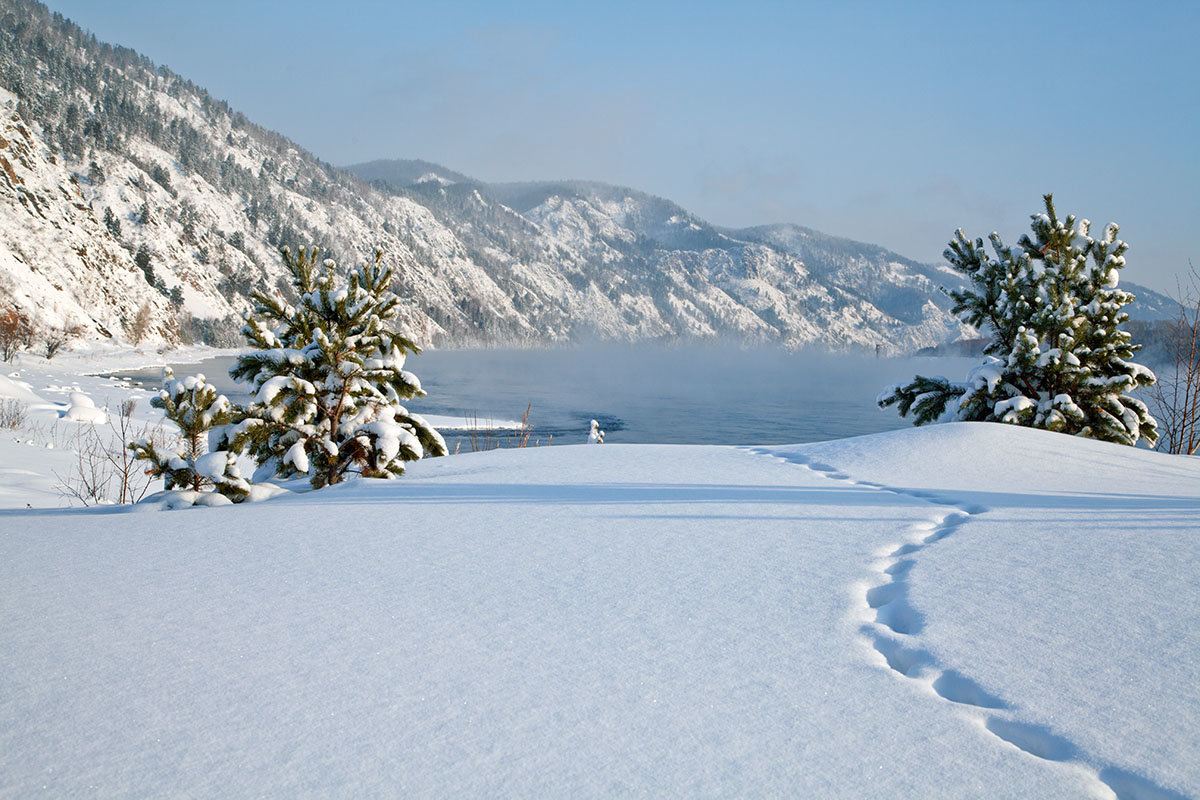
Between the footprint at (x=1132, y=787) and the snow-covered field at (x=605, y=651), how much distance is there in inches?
0.4

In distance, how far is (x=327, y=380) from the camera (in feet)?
27.2

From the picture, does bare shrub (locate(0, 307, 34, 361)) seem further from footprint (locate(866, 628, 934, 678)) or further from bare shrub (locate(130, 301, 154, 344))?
footprint (locate(866, 628, 934, 678))

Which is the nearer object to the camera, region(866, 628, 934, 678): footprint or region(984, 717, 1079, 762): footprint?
region(984, 717, 1079, 762): footprint

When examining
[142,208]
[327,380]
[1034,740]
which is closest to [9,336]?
[327,380]

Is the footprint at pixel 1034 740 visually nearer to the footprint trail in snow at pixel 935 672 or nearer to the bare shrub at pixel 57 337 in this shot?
the footprint trail in snow at pixel 935 672

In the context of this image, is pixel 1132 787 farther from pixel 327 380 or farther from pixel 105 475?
pixel 105 475

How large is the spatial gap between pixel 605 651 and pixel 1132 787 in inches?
73.9

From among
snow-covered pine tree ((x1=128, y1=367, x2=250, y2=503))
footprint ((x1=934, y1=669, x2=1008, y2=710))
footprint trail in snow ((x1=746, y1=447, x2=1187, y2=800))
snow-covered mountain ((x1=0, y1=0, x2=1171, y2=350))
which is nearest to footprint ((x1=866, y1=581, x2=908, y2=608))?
footprint trail in snow ((x1=746, y1=447, x2=1187, y2=800))

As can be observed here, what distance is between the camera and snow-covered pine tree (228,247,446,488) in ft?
26.0

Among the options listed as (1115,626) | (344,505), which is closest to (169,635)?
(344,505)

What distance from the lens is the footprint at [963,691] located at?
2.64 meters

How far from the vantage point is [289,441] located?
8266mm

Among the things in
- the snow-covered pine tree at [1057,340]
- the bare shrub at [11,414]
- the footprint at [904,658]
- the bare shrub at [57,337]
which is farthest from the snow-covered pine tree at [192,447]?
the bare shrub at [57,337]

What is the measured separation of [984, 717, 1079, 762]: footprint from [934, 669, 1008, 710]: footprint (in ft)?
0.43
